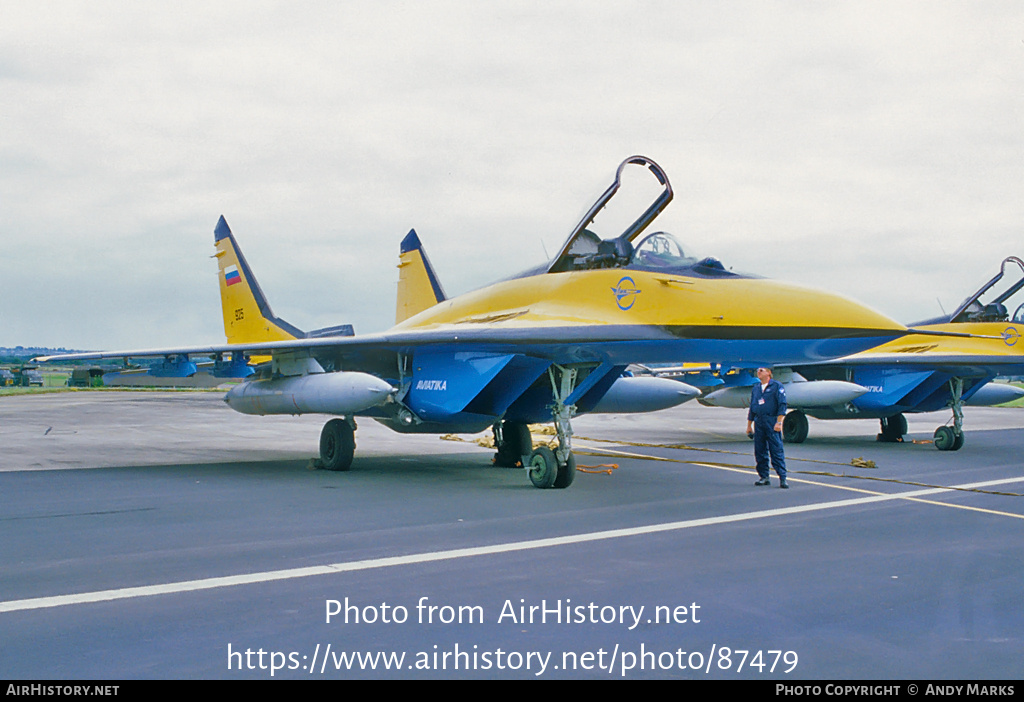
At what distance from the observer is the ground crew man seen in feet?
30.2

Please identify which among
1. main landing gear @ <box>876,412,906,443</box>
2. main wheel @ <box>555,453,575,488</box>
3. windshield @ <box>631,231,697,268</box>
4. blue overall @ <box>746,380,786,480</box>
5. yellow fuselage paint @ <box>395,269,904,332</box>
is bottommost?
main landing gear @ <box>876,412,906,443</box>

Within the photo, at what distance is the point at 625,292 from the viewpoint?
8.72 meters

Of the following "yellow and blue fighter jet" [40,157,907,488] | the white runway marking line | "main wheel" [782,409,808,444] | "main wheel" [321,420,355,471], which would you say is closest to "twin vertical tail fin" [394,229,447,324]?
"yellow and blue fighter jet" [40,157,907,488]

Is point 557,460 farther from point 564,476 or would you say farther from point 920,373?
point 920,373

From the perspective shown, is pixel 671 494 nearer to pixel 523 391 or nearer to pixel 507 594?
pixel 523 391

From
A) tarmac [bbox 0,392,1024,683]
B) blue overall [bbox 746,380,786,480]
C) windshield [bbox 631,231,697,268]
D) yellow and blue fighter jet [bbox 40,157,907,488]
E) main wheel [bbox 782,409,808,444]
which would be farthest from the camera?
main wheel [bbox 782,409,808,444]

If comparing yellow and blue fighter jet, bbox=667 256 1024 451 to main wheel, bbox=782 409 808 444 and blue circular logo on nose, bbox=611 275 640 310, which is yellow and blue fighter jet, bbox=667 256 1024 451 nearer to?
main wheel, bbox=782 409 808 444

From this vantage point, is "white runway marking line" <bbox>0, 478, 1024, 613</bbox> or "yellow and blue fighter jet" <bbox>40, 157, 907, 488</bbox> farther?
"yellow and blue fighter jet" <bbox>40, 157, 907, 488</bbox>

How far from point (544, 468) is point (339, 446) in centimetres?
315

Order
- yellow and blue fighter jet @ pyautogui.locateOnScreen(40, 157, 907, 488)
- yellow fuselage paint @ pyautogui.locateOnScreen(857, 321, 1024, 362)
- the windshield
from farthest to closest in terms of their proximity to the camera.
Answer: yellow fuselage paint @ pyautogui.locateOnScreen(857, 321, 1024, 362) → the windshield → yellow and blue fighter jet @ pyautogui.locateOnScreen(40, 157, 907, 488)

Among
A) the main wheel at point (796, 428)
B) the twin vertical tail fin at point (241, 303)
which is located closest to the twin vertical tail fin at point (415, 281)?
the twin vertical tail fin at point (241, 303)

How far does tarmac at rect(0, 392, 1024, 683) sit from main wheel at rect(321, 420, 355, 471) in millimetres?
223
